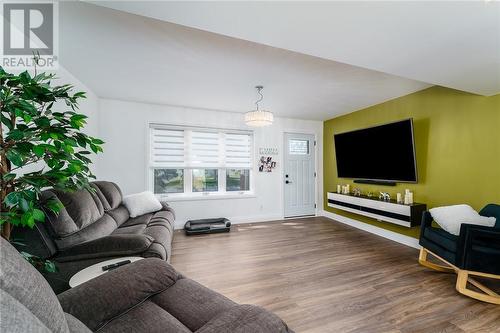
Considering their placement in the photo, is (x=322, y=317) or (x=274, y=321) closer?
(x=274, y=321)

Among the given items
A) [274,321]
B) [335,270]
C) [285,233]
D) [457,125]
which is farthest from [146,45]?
[457,125]

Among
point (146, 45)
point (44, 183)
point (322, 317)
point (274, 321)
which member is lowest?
point (322, 317)

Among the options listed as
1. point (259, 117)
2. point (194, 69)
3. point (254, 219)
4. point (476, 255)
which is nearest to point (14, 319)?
point (194, 69)

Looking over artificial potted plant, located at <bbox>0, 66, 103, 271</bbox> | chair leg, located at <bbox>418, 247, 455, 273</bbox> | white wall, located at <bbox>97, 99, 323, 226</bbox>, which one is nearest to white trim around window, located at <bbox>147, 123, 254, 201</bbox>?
white wall, located at <bbox>97, 99, 323, 226</bbox>

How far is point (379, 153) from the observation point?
12.7 feet

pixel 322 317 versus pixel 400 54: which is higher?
pixel 400 54

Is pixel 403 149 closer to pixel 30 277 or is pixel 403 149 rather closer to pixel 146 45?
pixel 146 45

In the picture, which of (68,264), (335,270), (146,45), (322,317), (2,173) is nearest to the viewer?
(2,173)

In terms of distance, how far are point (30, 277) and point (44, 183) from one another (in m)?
0.66

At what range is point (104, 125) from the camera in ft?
13.1

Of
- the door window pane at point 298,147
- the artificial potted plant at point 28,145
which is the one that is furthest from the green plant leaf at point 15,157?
the door window pane at point 298,147

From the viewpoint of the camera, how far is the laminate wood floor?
1.85 metres

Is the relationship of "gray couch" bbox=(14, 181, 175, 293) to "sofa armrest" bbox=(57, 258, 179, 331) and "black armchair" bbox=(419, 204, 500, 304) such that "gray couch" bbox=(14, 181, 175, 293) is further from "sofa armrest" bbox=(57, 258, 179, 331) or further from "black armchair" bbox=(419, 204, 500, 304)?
"black armchair" bbox=(419, 204, 500, 304)

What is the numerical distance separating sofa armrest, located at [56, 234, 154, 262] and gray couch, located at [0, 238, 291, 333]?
22.5 inches
